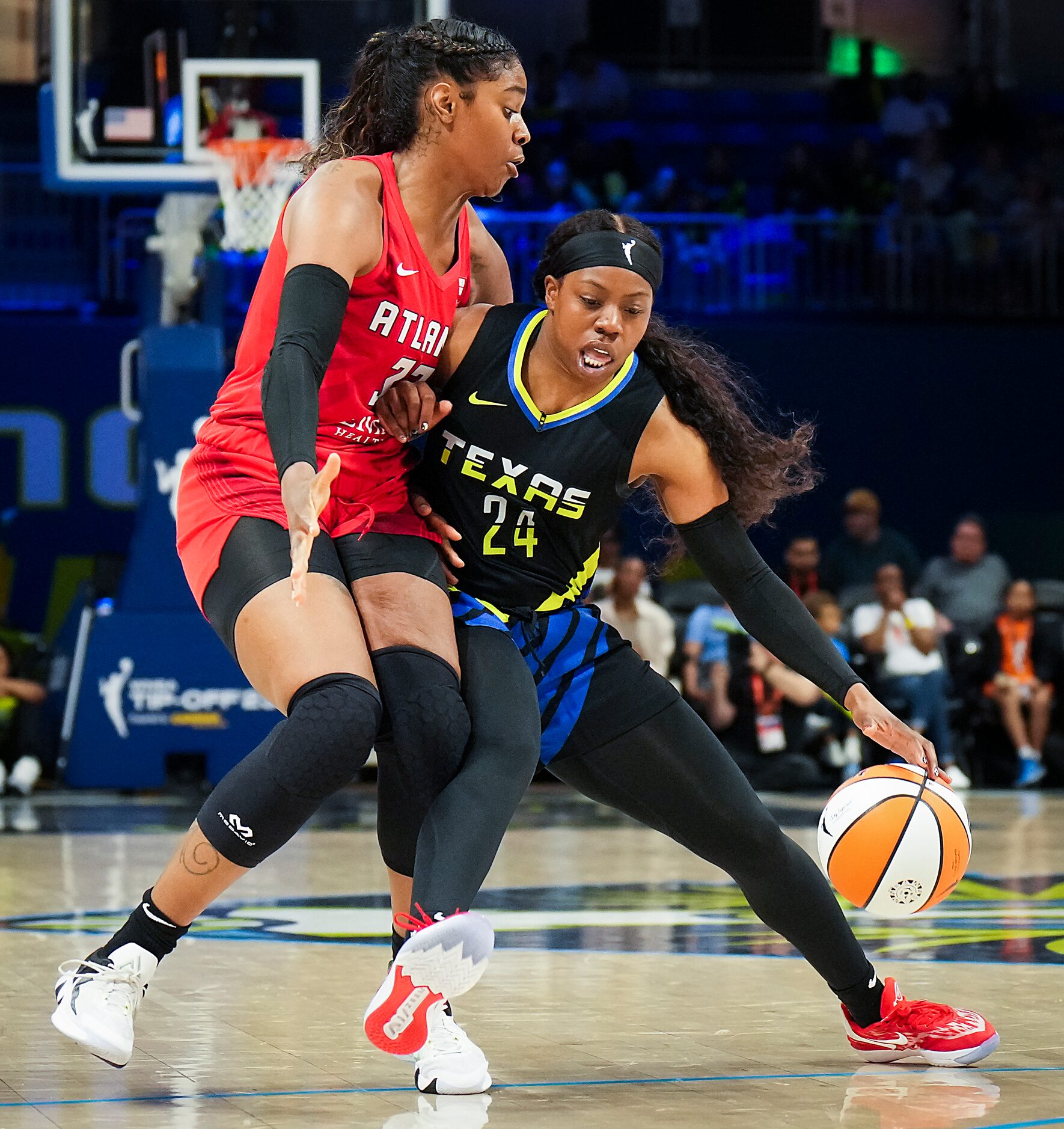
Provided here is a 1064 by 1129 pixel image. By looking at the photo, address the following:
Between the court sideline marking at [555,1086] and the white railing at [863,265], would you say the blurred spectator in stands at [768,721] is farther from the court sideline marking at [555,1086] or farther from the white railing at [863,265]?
the court sideline marking at [555,1086]

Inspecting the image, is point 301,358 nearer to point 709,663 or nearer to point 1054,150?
point 709,663

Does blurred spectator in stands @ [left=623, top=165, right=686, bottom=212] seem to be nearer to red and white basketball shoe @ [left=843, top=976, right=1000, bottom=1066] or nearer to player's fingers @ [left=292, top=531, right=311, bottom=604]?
red and white basketball shoe @ [left=843, top=976, right=1000, bottom=1066]

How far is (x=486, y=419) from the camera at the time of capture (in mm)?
3721

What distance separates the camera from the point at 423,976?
123 inches

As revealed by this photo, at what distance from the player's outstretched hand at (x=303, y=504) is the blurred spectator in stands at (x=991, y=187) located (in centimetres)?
1369

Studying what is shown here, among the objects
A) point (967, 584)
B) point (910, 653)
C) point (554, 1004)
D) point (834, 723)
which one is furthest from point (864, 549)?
point (554, 1004)

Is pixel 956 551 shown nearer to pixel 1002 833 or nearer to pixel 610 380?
pixel 1002 833

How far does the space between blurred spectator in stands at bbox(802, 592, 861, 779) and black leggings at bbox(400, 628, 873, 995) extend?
6.96 m

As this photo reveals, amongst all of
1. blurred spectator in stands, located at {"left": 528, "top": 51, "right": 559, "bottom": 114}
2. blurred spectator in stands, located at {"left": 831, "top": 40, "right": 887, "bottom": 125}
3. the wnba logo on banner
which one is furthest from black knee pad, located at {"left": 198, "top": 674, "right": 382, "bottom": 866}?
blurred spectator in stands, located at {"left": 831, "top": 40, "right": 887, "bottom": 125}

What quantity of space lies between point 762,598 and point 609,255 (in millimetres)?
Answer: 808

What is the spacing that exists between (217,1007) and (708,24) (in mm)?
15602

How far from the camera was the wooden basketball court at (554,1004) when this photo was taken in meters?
3.34

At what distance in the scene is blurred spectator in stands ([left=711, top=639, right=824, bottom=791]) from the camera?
10.6m

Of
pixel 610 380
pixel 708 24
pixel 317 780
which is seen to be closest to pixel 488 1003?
pixel 317 780
